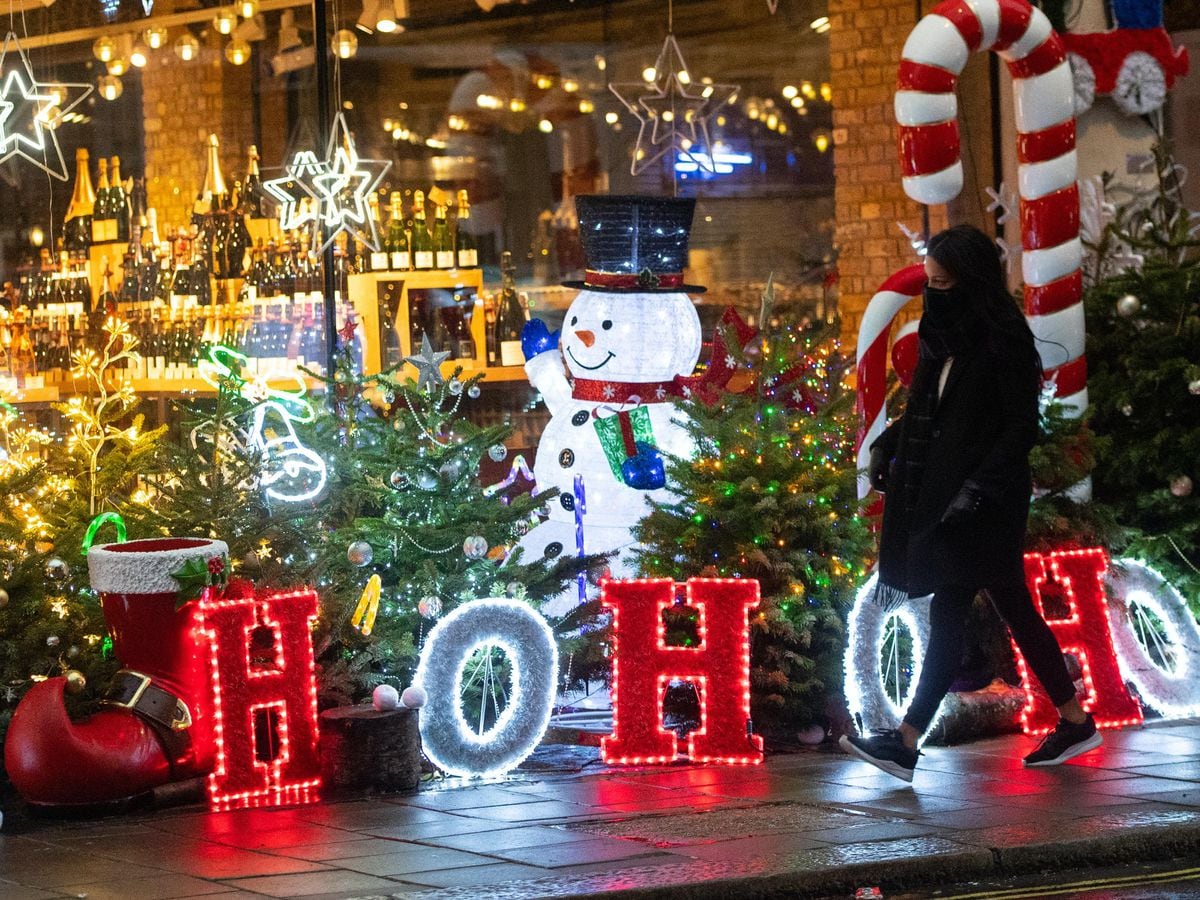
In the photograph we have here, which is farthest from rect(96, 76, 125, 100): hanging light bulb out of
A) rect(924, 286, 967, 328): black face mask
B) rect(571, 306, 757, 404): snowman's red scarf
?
rect(924, 286, 967, 328): black face mask

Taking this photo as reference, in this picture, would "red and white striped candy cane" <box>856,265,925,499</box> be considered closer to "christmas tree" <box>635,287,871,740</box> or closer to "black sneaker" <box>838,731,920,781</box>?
"christmas tree" <box>635,287,871,740</box>

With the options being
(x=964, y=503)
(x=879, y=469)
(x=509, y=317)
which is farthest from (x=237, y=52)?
(x=964, y=503)

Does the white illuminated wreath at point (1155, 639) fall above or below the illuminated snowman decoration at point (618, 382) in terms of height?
below

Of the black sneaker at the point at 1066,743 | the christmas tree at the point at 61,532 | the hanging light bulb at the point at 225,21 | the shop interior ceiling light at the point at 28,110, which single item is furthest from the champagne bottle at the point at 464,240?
the black sneaker at the point at 1066,743

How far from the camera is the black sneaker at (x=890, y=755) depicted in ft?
21.8

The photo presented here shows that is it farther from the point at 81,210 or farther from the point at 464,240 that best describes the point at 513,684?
the point at 464,240

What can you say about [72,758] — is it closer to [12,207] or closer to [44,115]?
[44,115]

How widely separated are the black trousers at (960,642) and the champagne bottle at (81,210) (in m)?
5.67

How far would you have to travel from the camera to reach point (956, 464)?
662 cm

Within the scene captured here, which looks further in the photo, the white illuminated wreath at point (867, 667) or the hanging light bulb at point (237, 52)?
the hanging light bulb at point (237, 52)

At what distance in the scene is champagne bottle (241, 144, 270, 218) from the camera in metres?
10.8

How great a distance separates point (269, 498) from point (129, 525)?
0.55 metres

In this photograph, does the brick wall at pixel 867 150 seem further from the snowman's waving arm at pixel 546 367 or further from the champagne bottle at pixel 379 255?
the snowman's waving arm at pixel 546 367

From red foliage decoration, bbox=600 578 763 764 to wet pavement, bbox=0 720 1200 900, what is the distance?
4.4 inches
